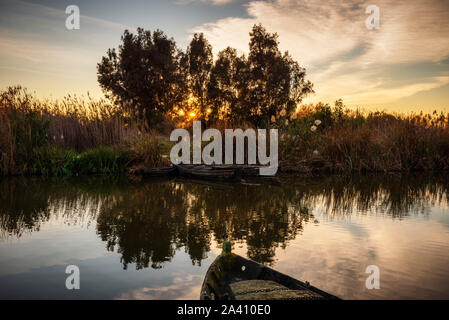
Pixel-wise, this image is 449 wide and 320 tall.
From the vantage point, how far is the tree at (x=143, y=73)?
1217 inches

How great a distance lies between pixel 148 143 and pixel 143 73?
18826mm

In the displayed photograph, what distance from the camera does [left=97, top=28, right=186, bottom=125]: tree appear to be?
30922 millimetres

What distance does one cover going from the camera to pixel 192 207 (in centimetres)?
760

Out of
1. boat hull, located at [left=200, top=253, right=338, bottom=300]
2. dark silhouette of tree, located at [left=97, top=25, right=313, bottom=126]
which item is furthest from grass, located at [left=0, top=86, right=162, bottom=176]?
dark silhouette of tree, located at [left=97, top=25, right=313, bottom=126]

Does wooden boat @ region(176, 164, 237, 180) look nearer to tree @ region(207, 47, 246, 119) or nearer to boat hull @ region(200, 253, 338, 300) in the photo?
boat hull @ region(200, 253, 338, 300)

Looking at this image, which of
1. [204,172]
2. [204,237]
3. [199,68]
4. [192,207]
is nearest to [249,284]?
[204,237]

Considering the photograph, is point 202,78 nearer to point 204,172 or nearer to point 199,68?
point 199,68

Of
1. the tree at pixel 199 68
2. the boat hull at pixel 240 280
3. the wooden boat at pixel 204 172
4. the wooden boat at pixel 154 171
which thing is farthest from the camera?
the tree at pixel 199 68

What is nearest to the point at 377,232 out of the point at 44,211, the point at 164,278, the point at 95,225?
the point at 164,278

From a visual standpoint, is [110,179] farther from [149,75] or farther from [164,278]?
[149,75]

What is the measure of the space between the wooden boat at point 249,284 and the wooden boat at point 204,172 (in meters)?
8.84

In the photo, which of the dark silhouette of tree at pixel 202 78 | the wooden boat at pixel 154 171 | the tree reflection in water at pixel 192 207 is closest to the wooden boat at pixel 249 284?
A: the tree reflection in water at pixel 192 207

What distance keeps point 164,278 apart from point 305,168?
449 inches

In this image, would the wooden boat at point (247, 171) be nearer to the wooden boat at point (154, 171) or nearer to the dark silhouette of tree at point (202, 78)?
the wooden boat at point (154, 171)
